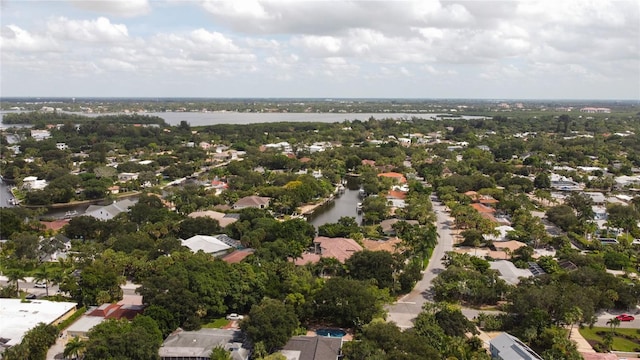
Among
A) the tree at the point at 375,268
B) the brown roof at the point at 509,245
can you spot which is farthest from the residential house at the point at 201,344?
the brown roof at the point at 509,245

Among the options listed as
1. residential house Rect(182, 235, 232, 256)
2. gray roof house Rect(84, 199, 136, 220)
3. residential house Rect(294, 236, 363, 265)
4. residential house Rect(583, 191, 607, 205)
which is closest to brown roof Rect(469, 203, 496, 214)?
residential house Rect(583, 191, 607, 205)

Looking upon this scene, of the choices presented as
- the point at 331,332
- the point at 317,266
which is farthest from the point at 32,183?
the point at 331,332

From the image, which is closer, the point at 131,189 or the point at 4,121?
the point at 131,189

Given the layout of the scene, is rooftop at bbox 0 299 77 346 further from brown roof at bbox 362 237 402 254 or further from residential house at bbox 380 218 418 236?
residential house at bbox 380 218 418 236

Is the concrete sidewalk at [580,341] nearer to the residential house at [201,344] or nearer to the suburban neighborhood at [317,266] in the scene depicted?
the suburban neighborhood at [317,266]

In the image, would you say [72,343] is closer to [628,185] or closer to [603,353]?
[603,353]

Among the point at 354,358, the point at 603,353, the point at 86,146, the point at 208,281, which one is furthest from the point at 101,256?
the point at 86,146
